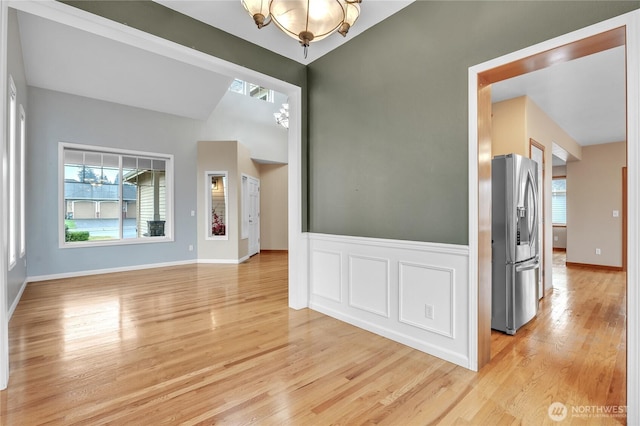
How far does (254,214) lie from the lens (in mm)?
8859

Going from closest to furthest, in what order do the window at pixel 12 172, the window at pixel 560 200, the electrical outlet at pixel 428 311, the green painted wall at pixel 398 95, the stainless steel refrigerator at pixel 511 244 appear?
the green painted wall at pixel 398 95
the electrical outlet at pixel 428 311
the stainless steel refrigerator at pixel 511 244
the window at pixel 12 172
the window at pixel 560 200

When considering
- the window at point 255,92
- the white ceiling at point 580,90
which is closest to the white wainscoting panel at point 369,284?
the white ceiling at point 580,90

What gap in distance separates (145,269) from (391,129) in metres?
5.82

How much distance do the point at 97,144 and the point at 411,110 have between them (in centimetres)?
597

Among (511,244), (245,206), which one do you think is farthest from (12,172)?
(511,244)

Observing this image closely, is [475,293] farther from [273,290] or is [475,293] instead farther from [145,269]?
[145,269]

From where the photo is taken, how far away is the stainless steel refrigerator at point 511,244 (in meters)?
3.16

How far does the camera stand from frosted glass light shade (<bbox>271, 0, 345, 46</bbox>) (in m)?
2.03

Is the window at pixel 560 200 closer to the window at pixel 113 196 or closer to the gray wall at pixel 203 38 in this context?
the gray wall at pixel 203 38

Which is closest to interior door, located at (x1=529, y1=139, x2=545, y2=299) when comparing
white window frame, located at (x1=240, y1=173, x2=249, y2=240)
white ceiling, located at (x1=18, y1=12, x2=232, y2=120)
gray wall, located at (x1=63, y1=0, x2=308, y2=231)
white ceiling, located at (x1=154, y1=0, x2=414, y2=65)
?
white ceiling, located at (x1=154, y1=0, x2=414, y2=65)

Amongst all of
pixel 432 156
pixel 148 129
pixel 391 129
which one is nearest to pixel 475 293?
pixel 432 156

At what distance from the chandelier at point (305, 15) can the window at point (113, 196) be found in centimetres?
532

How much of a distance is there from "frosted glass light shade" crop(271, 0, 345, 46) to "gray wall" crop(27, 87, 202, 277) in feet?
17.8

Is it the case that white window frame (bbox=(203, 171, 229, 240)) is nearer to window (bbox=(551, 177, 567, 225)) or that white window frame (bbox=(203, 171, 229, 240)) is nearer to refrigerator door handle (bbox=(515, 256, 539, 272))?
refrigerator door handle (bbox=(515, 256, 539, 272))
